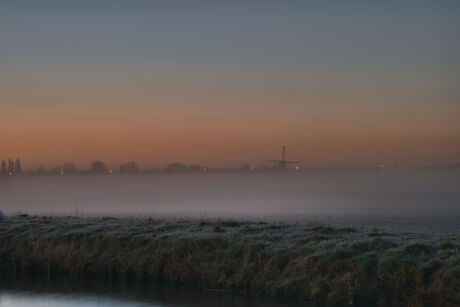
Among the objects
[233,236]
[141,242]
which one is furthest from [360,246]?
[141,242]

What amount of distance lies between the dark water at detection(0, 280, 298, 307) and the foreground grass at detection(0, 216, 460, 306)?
25.9 inches

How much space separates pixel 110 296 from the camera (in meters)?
17.8

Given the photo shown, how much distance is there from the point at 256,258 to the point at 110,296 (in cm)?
517

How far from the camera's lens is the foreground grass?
15.6 meters

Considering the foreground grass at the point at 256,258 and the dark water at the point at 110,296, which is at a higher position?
the foreground grass at the point at 256,258

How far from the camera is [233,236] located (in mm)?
20469

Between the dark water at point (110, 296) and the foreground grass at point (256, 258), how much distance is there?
657mm

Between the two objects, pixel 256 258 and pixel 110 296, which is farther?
pixel 256 258

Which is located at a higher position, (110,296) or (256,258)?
(256,258)

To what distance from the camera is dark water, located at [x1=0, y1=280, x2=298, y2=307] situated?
54.9 ft

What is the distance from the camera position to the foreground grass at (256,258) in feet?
51.2

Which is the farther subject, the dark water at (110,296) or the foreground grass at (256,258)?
the dark water at (110,296)

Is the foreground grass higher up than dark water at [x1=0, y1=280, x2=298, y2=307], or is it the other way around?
the foreground grass

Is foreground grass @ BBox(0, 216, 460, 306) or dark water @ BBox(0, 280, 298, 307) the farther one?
dark water @ BBox(0, 280, 298, 307)
